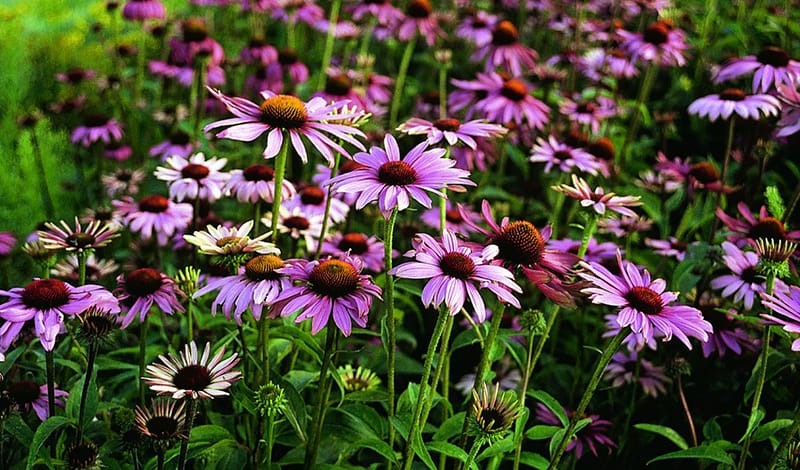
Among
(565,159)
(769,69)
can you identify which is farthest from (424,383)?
(769,69)

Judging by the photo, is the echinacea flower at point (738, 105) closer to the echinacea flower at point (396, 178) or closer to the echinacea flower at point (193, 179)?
the echinacea flower at point (396, 178)

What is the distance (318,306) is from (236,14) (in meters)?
4.44

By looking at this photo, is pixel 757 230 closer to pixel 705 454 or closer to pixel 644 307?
pixel 705 454

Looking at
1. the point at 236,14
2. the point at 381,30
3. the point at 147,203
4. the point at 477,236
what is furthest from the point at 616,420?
the point at 236,14

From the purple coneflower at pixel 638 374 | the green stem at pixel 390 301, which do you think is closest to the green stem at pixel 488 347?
the green stem at pixel 390 301

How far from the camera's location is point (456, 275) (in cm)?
122

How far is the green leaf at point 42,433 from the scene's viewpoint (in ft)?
4.19

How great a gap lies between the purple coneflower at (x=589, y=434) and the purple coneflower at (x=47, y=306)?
1.13 m

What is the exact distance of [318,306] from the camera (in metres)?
1.28

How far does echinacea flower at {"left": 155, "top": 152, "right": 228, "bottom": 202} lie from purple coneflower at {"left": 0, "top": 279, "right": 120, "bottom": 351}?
592mm

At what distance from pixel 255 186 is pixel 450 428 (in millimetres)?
775

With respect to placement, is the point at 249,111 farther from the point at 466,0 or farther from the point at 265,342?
the point at 466,0

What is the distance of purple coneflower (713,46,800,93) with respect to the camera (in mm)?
2279

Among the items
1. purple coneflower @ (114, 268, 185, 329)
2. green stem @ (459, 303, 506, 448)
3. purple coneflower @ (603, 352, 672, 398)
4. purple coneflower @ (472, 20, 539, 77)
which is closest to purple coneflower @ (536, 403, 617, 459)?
purple coneflower @ (603, 352, 672, 398)
